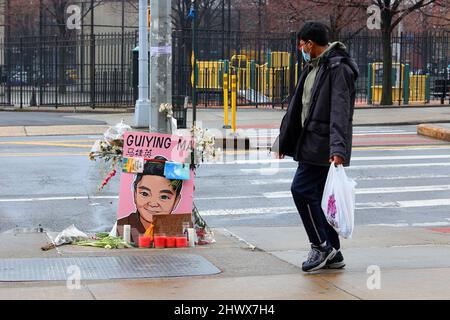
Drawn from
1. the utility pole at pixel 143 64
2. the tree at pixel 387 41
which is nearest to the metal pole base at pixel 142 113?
the utility pole at pixel 143 64

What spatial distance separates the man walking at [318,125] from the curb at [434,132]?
13.3 m

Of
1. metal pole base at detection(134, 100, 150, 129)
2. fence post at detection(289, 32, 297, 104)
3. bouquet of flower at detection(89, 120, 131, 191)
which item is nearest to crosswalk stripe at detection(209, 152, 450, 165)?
metal pole base at detection(134, 100, 150, 129)

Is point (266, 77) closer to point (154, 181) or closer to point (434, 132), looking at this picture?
point (434, 132)

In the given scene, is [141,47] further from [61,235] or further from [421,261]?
[421,261]

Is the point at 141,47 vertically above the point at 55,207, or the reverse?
the point at 141,47

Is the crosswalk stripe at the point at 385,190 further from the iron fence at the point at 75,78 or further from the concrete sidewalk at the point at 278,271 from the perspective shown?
the iron fence at the point at 75,78

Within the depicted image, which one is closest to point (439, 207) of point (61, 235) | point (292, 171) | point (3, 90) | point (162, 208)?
point (292, 171)

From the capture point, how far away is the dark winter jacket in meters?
6.66

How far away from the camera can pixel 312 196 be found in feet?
22.7

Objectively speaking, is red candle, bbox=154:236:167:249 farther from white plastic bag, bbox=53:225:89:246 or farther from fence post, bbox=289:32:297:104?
fence post, bbox=289:32:297:104

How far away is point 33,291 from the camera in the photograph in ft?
20.4

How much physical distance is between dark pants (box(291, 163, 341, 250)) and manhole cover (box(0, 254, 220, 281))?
88 cm
